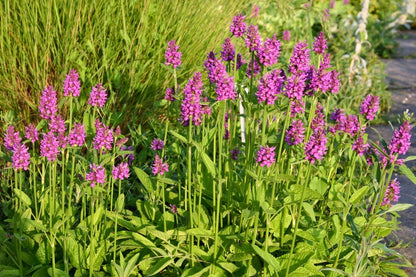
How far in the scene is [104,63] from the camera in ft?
9.20

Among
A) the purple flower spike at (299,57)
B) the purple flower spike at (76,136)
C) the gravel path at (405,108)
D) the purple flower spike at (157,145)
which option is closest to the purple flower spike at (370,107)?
the purple flower spike at (299,57)

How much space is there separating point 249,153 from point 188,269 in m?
0.50

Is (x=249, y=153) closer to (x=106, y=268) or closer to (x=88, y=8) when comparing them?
(x=106, y=268)

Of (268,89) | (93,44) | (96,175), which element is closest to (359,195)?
(268,89)

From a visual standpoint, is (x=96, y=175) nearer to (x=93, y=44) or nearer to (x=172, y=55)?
(x=172, y=55)

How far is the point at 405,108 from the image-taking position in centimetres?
443

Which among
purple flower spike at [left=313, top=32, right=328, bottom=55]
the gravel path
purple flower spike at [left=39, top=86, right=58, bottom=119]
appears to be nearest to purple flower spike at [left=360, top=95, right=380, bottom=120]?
purple flower spike at [left=313, top=32, right=328, bottom=55]

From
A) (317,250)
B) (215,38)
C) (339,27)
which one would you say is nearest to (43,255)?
(317,250)

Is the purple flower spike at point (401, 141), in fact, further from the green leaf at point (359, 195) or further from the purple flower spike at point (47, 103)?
the purple flower spike at point (47, 103)

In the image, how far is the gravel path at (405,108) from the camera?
2494mm

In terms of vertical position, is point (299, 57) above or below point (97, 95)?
above

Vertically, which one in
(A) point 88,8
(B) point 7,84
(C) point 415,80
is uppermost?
(A) point 88,8

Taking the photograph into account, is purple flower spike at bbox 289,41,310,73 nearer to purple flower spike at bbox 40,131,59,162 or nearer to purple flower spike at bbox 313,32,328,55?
purple flower spike at bbox 313,32,328,55

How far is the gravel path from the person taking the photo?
249cm
